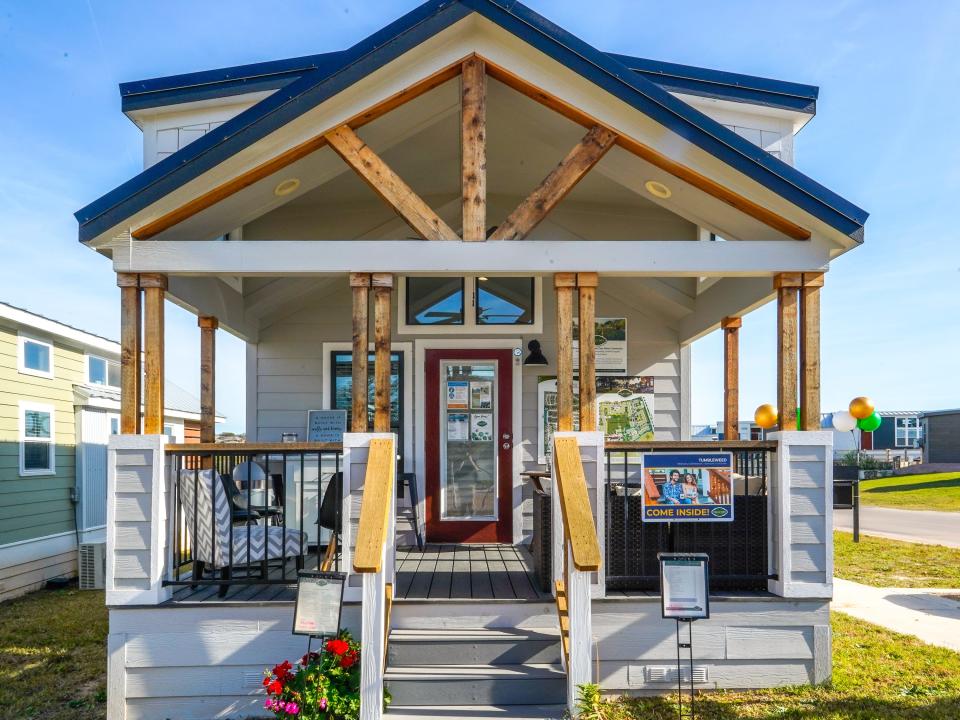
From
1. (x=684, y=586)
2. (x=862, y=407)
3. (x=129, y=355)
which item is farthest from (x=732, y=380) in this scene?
(x=862, y=407)

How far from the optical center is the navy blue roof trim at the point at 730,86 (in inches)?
237

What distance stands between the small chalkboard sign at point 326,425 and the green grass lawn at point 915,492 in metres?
16.9

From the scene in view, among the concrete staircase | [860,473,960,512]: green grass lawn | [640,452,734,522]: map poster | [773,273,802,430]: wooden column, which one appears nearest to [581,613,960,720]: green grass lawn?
the concrete staircase

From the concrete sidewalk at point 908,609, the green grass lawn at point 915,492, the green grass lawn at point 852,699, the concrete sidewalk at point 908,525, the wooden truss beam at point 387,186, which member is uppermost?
the wooden truss beam at point 387,186

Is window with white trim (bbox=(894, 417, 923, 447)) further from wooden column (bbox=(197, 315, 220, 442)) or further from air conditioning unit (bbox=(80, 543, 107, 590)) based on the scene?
wooden column (bbox=(197, 315, 220, 442))

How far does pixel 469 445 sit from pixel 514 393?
0.63 m

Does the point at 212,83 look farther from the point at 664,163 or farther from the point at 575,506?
the point at 575,506

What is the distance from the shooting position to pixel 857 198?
4.50 m

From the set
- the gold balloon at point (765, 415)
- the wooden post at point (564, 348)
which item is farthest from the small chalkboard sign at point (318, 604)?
the gold balloon at point (765, 415)

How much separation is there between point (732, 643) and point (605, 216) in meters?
3.92

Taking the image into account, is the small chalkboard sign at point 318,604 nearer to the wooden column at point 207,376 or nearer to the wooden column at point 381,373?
the wooden column at point 381,373

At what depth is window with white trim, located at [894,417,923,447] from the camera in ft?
125

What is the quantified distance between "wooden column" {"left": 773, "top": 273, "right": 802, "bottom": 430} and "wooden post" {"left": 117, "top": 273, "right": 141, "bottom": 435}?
12.9ft

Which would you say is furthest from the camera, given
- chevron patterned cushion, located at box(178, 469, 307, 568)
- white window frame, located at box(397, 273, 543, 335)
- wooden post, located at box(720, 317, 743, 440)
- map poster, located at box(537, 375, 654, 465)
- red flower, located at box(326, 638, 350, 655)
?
map poster, located at box(537, 375, 654, 465)
